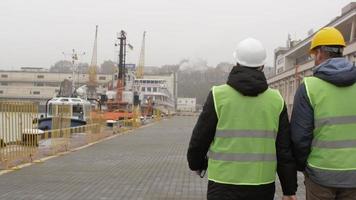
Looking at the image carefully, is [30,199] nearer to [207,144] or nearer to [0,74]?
[207,144]

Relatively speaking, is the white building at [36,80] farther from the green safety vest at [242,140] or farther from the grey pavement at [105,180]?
the green safety vest at [242,140]

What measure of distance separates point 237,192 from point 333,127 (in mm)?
783

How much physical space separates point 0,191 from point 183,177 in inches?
153

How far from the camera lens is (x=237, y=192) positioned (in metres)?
3.68

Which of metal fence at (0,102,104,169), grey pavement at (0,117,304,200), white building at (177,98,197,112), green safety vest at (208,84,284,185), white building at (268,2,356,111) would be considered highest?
white building at (268,2,356,111)

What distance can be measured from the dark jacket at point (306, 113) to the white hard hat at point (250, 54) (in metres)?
0.36

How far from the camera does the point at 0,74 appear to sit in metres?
108

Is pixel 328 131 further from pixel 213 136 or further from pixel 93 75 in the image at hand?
pixel 93 75

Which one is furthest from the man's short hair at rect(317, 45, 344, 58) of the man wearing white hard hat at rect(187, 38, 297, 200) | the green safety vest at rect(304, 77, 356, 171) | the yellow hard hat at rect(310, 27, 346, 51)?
the man wearing white hard hat at rect(187, 38, 297, 200)

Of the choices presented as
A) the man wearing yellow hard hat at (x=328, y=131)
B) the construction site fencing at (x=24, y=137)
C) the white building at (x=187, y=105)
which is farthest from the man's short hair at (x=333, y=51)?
the white building at (x=187, y=105)

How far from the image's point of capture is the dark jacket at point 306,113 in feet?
12.6

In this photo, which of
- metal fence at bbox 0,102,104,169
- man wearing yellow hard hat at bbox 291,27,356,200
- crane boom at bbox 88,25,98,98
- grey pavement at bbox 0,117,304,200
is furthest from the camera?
crane boom at bbox 88,25,98,98

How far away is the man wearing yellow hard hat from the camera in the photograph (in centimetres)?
379

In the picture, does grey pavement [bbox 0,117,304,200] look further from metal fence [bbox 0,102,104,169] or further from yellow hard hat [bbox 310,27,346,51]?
yellow hard hat [bbox 310,27,346,51]
